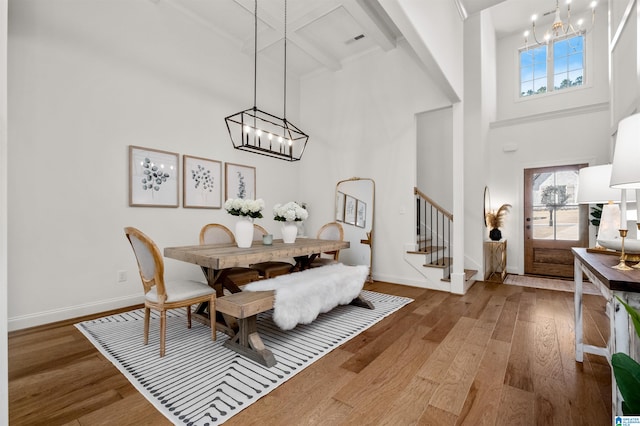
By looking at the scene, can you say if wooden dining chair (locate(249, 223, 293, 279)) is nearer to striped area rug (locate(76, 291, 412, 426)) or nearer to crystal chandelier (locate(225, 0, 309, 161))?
striped area rug (locate(76, 291, 412, 426))

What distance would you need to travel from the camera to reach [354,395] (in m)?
1.75

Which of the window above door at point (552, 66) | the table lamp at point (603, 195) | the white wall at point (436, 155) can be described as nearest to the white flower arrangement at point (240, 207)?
the table lamp at point (603, 195)

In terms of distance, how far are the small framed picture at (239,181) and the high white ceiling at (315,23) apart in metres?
1.91

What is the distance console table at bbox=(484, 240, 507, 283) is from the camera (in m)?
Result: 4.98

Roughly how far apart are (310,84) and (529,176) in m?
4.42

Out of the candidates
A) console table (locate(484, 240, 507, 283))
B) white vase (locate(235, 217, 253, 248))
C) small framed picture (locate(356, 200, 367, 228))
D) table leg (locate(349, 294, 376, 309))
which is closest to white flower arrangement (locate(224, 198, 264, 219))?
white vase (locate(235, 217, 253, 248))

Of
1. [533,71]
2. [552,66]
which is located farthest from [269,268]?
[552,66]

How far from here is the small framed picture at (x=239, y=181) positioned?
4477 millimetres

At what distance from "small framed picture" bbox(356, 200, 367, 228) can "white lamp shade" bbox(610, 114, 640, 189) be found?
11.8ft

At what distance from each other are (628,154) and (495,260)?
4514 millimetres

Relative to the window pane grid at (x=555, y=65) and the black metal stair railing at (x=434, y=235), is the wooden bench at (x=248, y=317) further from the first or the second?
the window pane grid at (x=555, y=65)

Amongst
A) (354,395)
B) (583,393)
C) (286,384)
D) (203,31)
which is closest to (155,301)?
(286,384)

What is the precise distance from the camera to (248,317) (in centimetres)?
228

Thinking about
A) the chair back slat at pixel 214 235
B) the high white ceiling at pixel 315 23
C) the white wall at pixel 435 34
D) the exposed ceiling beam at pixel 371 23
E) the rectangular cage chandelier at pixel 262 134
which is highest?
the high white ceiling at pixel 315 23
